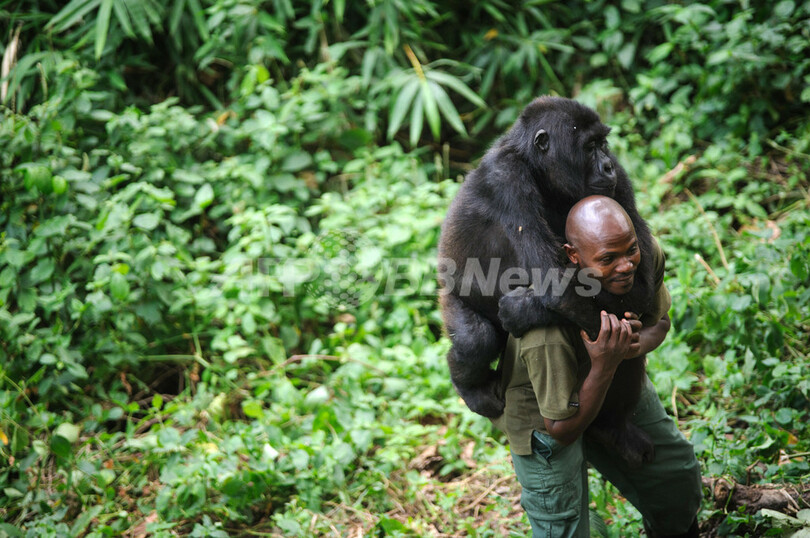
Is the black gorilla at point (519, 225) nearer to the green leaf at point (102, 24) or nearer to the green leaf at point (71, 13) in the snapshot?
the green leaf at point (102, 24)

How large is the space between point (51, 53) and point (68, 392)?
276 centimetres

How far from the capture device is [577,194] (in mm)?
2789

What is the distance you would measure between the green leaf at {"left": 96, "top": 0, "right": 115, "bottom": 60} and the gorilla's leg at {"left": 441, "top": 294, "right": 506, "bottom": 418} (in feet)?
13.7

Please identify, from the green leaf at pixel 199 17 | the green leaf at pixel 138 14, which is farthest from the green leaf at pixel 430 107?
the green leaf at pixel 138 14

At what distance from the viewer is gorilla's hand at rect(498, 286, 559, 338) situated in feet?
7.97

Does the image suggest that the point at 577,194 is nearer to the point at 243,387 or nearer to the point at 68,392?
the point at 243,387

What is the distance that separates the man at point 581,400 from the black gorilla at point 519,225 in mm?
127

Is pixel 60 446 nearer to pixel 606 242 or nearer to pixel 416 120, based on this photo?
pixel 606 242

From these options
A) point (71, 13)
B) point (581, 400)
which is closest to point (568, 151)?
point (581, 400)

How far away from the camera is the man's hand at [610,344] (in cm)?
227

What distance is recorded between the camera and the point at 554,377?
2.30 m

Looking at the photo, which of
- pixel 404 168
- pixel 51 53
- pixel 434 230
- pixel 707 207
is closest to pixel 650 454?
pixel 434 230

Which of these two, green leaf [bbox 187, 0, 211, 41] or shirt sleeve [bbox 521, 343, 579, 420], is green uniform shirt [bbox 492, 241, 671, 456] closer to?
shirt sleeve [bbox 521, 343, 579, 420]

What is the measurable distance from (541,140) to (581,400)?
101 centimetres
